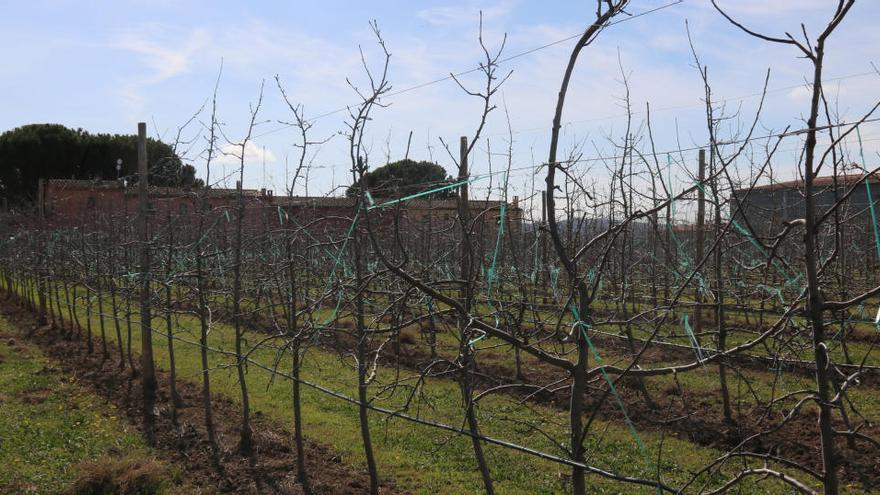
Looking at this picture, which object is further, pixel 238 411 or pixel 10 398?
pixel 10 398

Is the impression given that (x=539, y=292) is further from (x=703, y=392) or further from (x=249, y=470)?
(x=249, y=470)

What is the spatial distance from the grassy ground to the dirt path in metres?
0.23

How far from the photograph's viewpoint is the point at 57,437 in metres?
6.65

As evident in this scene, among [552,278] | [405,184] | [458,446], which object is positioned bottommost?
[458,446]

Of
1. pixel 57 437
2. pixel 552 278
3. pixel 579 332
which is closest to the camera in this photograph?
pixel 579 332

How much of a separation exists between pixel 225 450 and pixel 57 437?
1.83m

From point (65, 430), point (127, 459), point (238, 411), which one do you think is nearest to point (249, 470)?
point (127, 459)

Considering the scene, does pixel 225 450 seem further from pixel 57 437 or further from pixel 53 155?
pixel 53 155

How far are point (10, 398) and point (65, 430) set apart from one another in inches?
73.0

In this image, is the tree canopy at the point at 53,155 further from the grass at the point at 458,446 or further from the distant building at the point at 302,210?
the grass at the point at 458,446

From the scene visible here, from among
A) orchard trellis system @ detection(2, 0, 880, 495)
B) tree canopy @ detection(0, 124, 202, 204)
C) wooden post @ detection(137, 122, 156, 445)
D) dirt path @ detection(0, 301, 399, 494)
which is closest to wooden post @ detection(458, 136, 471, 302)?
orchard trellis system @ detection(2, 0, 880, 495)

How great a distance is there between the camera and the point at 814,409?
21.8ft

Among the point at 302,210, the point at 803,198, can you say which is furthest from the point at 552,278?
the point at 803,198

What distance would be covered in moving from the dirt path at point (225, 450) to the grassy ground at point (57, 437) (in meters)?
0.23
